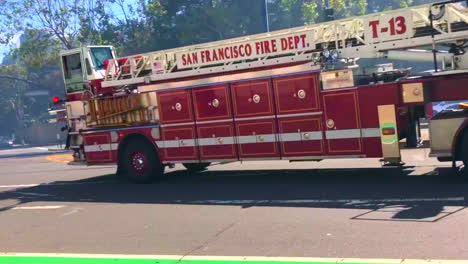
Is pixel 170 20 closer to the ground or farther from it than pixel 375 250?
farther from it

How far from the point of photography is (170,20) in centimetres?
4075

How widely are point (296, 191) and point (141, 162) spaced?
4.09 m

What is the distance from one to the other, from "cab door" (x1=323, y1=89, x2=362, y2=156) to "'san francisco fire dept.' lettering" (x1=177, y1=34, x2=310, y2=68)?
1173mm

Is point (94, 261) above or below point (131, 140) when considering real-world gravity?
below

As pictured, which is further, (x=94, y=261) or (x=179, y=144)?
(x=179, y=144)

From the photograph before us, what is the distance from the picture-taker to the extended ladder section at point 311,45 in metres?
8.91

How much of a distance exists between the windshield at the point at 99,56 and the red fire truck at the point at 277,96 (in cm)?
3

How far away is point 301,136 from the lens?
1011 centimetres

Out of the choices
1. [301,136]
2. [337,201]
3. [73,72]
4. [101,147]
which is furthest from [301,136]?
[73,72]

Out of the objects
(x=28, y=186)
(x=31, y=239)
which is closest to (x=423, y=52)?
(x=31, y=239)

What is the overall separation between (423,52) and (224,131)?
4.01 metres

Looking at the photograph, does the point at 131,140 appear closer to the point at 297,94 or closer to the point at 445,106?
the point at 297,94

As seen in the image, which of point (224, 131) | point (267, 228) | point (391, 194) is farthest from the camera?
point (224, 131)

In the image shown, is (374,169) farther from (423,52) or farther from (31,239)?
(31,239)
